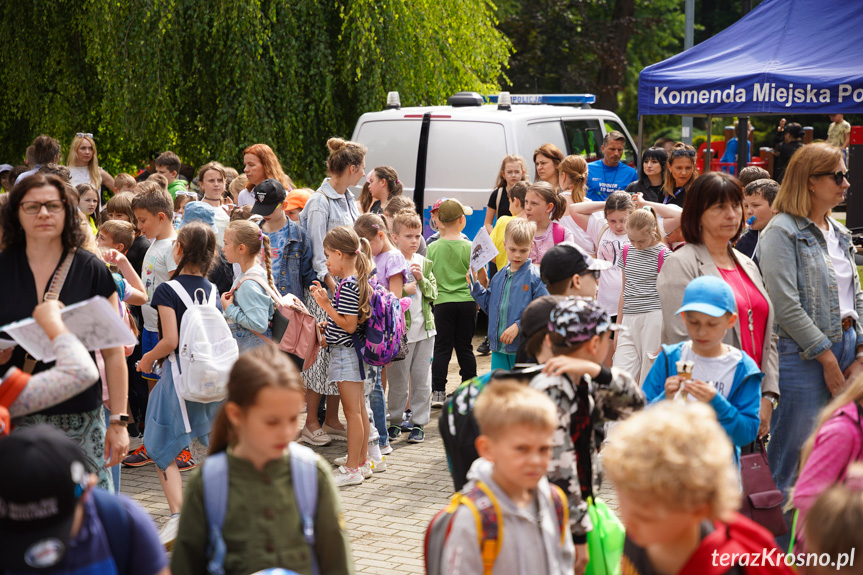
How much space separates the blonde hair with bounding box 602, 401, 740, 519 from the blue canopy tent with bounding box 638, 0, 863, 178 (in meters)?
6.99

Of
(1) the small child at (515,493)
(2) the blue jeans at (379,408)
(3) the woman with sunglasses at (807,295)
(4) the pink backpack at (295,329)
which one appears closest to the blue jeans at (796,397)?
(3) the woman with sunglasses at (807,295)

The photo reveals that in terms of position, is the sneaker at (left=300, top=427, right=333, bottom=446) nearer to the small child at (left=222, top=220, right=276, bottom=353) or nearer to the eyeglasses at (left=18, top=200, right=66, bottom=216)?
the small child at (left=222, top=220, right=276, bottom=353)

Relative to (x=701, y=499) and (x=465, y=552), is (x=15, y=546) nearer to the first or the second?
(x=465, y=552)

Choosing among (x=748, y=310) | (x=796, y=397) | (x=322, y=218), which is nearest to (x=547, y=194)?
(x=322, y=218)

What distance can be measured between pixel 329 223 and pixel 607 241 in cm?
227

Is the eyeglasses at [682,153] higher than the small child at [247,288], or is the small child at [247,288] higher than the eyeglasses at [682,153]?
the eyeglasses at [682,153]

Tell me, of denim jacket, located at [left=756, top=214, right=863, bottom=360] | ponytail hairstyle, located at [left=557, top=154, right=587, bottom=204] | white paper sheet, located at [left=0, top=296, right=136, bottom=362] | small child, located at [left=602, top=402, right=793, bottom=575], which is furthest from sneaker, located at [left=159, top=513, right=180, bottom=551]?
ponytail hairstyle, located at [left=557, top=154, right=587, bottom=204]

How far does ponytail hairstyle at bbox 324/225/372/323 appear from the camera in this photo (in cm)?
609

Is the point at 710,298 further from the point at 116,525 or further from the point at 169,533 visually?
the point at 169,533

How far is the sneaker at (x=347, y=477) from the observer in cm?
630

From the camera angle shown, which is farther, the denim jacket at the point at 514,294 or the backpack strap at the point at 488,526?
the denim jacket at the point at 514,294

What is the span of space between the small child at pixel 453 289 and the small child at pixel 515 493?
198 inches

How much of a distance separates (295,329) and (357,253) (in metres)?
0.80

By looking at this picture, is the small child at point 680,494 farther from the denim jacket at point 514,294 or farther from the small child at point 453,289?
the small child at point 453,289
